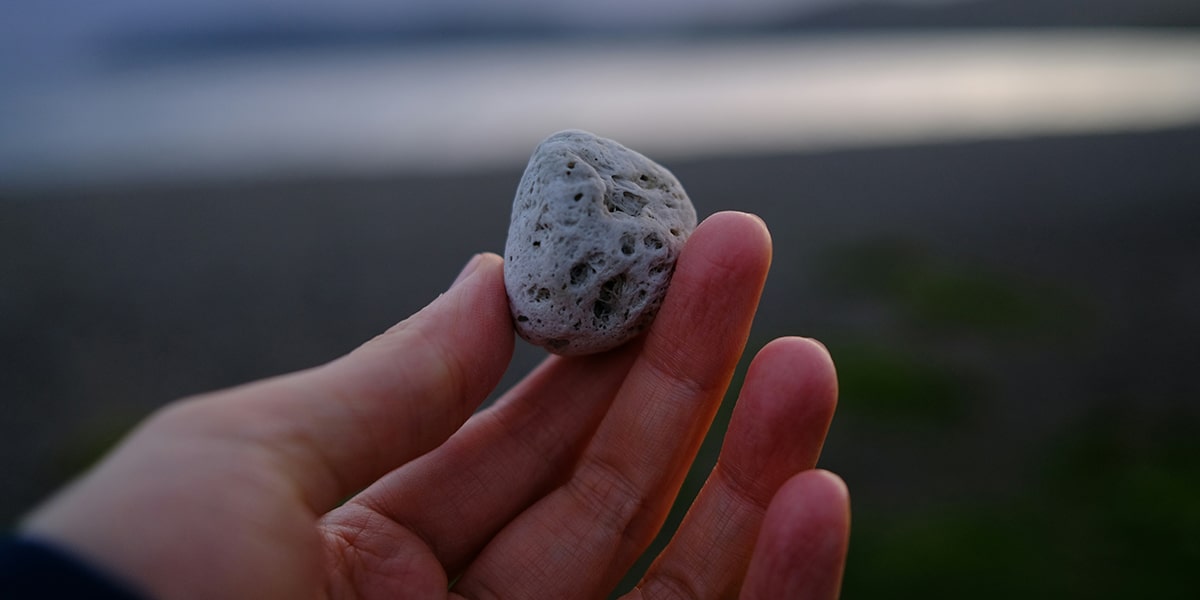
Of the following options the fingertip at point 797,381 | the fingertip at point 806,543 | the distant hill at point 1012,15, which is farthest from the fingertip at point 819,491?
the distant hill at point 1012,15

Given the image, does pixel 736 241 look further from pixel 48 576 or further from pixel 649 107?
pixel 649 107

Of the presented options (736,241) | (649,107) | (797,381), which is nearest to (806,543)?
(797,381)

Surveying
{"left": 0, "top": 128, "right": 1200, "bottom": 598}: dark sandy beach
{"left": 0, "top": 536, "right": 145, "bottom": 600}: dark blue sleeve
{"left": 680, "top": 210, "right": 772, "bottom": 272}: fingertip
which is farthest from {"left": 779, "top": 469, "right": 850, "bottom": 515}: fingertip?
{"left": 0, "top": 128, "right": 1200, "bottom": 598}: dark sandy beach

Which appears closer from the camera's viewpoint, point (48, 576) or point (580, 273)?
point (48, 576)

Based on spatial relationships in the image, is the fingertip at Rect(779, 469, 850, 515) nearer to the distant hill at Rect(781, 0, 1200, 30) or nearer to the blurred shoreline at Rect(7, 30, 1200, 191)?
the blurred shoreline at Rect(7, 30, 1200, 191)

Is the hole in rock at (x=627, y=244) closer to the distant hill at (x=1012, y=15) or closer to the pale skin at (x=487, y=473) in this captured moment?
the pale skin at (x=487, y=473)

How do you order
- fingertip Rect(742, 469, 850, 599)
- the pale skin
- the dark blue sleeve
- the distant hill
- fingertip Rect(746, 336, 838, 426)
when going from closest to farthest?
the dark blue sleeve
the pale skin
fingertip Rect(742, 469, 850, 599)
fingertip Rect(746, 336, 838, 426)
the distant hill
